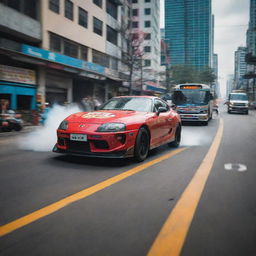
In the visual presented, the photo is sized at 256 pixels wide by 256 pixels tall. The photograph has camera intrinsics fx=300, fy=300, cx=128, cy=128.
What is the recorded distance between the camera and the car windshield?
6386mm

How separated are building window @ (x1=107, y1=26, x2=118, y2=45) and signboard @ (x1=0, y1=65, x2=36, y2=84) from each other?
14999mm

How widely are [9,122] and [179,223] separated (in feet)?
33.2

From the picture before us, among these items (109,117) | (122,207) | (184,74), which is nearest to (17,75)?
(109,117)

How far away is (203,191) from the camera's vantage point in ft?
12.3

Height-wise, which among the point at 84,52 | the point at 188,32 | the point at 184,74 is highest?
the point at 188,32

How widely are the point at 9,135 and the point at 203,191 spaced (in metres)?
8.61

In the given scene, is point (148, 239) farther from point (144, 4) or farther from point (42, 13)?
point (144, 4)

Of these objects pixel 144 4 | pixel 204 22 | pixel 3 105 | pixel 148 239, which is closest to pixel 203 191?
pixel 148 239

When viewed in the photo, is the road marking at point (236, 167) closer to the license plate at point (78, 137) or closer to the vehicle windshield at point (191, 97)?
the license plate at point (78, 137)

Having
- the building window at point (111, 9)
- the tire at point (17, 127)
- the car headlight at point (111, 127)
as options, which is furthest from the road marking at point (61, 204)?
the building window at point (111, 9)

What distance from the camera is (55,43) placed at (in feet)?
68.7

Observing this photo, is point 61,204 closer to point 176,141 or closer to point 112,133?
point 112,133

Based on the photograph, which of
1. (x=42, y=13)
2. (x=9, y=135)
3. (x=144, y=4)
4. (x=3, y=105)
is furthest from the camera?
(x=144, y=4)

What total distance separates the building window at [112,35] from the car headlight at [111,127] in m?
27.9
